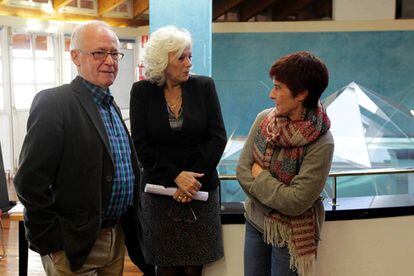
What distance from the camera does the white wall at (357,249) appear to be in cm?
199

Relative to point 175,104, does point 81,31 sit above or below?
above

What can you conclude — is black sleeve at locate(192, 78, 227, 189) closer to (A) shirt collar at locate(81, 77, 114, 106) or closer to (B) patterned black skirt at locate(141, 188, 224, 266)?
(B) patterned black skirt at locate(141, 188, 224, 266)

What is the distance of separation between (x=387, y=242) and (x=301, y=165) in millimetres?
921

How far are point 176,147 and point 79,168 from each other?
467 millimetres

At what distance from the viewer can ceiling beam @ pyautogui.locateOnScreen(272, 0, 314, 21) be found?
7355 millimetres

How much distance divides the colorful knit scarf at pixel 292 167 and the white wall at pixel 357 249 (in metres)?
0.50

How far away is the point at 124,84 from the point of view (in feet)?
26.1

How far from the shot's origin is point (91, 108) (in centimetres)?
141

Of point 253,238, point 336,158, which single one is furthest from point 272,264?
point 336,158

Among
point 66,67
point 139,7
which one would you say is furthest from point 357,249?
point 139,7

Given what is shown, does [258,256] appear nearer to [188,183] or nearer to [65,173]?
[188,183]

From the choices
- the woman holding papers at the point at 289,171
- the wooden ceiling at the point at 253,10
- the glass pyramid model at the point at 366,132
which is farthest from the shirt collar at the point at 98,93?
the wooden ceiling at the point at 253,10

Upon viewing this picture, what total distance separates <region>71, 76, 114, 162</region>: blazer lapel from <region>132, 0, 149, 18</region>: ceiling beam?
6.72 m

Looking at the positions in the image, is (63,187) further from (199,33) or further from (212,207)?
(199,33)
